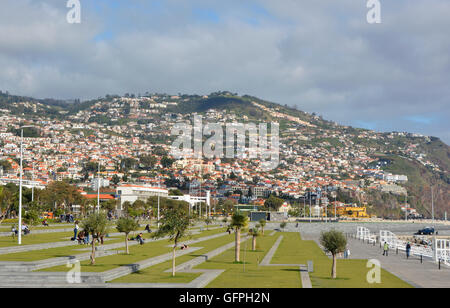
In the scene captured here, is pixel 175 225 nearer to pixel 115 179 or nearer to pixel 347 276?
pixel 347 276

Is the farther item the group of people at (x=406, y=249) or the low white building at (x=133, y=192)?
the low white building at (x=133, y=192)

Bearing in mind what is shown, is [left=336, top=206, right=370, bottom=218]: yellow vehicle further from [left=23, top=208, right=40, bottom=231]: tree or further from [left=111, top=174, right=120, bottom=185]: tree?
[left=23, top=208, right=40, bottom=231]: tree

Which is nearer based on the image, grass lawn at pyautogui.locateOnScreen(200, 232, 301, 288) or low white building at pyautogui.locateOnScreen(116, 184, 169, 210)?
grass lawn at pyautogui.locateOnScreen(200, 232, 301, 288)

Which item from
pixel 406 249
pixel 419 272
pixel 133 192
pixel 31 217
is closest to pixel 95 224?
pixel 419 272

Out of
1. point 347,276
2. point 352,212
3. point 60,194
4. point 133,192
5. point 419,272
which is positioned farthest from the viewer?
point 352,212

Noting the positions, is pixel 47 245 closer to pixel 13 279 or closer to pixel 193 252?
pixel 193 252

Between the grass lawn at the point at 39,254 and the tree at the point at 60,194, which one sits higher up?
the tree at the point at 60,194

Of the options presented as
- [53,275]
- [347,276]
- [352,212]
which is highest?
[53,275]

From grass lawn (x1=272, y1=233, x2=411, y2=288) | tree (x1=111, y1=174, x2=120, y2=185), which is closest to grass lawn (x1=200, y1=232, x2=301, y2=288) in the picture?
Result: grass lawn (x1=272, y1=233, x2=411, y2=288)

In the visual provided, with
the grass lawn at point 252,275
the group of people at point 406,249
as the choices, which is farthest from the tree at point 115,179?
the grass lawn at point 252,275

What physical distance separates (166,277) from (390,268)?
1332cm

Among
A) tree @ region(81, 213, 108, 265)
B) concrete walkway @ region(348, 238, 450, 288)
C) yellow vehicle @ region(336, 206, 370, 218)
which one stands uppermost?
tree @ region(81, 213, 108, 265)

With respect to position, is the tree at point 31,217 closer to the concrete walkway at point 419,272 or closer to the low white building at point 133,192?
the concrete walkway at point 419,272

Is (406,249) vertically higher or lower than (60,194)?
lower
